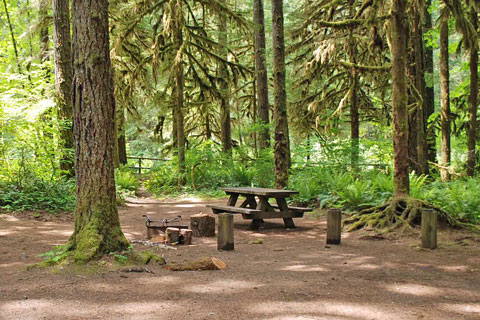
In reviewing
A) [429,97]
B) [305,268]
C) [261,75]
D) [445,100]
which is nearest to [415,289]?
[305,268]

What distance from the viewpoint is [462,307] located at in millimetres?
3945

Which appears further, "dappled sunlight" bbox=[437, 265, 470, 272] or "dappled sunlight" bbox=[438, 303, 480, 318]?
"dappled sunlight" bbox=[437, 265, 470, 272]

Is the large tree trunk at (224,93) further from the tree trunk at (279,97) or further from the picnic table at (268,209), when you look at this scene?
the picnic table at (268,209)

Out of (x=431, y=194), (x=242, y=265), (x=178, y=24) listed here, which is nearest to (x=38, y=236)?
(x=242, y=265)

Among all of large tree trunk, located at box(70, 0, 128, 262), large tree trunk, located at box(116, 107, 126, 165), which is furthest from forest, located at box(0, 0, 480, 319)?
large tree trunk, located at box(116, 107, 126, 165)

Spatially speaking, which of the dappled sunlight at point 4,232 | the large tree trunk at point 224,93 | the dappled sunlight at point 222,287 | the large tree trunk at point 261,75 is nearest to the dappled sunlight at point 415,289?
the dappled sunlight at point 222,287

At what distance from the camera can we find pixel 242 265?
5.69m

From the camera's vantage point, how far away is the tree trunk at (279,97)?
11648 mm

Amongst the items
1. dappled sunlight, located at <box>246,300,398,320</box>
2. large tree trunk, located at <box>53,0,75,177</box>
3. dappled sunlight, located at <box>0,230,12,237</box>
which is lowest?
dappled sunlight, located at <box>246,300,398,320</box>

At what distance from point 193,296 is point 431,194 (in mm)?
6641

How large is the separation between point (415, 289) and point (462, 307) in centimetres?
60

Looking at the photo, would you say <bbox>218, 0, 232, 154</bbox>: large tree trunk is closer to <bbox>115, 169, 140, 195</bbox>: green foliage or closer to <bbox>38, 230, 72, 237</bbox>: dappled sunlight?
<bbox>115, 169, 140, 195</bbox>: green foliage

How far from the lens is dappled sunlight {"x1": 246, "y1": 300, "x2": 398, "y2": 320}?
3725mm

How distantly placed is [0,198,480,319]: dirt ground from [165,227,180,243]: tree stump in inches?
11.7
